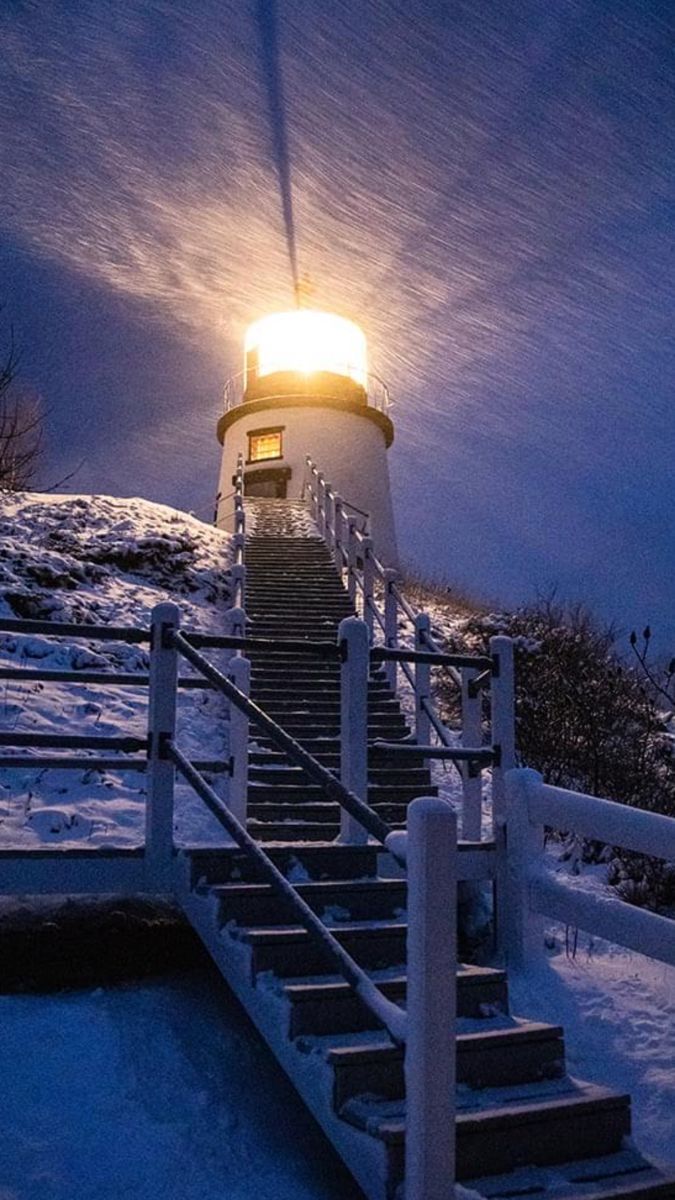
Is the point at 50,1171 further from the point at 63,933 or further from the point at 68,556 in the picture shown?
Result: the point at 68,556

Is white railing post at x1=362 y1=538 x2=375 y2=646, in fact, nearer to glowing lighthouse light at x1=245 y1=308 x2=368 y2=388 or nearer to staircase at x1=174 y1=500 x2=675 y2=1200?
staircase at x1=174 y1=500 x2=675 y2=1200

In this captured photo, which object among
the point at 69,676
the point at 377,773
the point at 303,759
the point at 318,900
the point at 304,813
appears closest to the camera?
the point at 303,759

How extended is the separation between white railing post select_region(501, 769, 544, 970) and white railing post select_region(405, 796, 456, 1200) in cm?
216

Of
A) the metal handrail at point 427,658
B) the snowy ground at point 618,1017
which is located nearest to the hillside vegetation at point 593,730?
the snowy ground at point 618,1017

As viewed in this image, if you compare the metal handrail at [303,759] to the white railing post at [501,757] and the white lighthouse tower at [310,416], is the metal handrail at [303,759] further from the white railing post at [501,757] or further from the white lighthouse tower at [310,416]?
the white lighthouse tower at [310,416]

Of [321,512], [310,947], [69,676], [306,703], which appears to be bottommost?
[310,947]

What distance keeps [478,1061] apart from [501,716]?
241 cm

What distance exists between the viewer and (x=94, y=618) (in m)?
13.2

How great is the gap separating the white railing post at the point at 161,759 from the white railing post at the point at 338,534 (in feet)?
38.0

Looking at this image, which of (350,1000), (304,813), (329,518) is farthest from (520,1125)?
(329,518)

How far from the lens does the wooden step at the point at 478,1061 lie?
3.66 m

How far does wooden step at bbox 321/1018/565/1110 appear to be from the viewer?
3.66 meters

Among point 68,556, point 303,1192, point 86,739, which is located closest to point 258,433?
point 68,556

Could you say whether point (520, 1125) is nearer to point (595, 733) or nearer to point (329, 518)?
point (595, 733)
